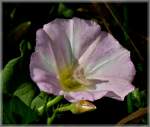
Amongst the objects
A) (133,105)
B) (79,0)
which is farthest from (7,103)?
(79,0)

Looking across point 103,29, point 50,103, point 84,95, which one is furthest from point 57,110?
point 103,29

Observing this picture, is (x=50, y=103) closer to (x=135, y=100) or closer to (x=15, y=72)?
(x=15, y=72)

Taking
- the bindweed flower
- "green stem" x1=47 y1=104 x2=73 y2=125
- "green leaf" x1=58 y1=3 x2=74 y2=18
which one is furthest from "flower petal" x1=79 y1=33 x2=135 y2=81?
"green leaf" x1=58 y1=3 x2=74 y2=18

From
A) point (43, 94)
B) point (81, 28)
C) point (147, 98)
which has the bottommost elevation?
point (147, 98)

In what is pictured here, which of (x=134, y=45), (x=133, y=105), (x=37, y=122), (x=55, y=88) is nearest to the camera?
(x=55, y=88)

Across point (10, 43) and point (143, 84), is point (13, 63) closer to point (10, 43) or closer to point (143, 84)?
point (10, 43)
